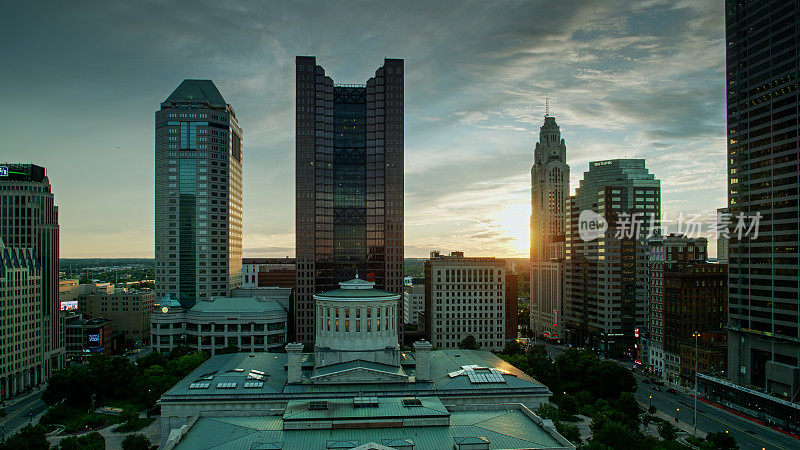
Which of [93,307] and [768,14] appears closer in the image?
[768,14]

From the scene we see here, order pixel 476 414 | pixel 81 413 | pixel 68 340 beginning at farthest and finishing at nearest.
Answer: pixel 68 340
pixel 81 413
pixel 476 414

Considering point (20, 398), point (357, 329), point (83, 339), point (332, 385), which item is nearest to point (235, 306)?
point (20, 398)

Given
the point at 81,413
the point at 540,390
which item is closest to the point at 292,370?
the point at 540,390

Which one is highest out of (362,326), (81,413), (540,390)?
(362,326)

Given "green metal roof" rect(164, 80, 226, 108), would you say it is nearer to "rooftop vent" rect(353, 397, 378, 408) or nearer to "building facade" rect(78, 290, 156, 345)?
"building facade" rect(78, 290, 156, 345)

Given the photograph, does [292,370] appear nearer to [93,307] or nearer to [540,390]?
[540,390]
